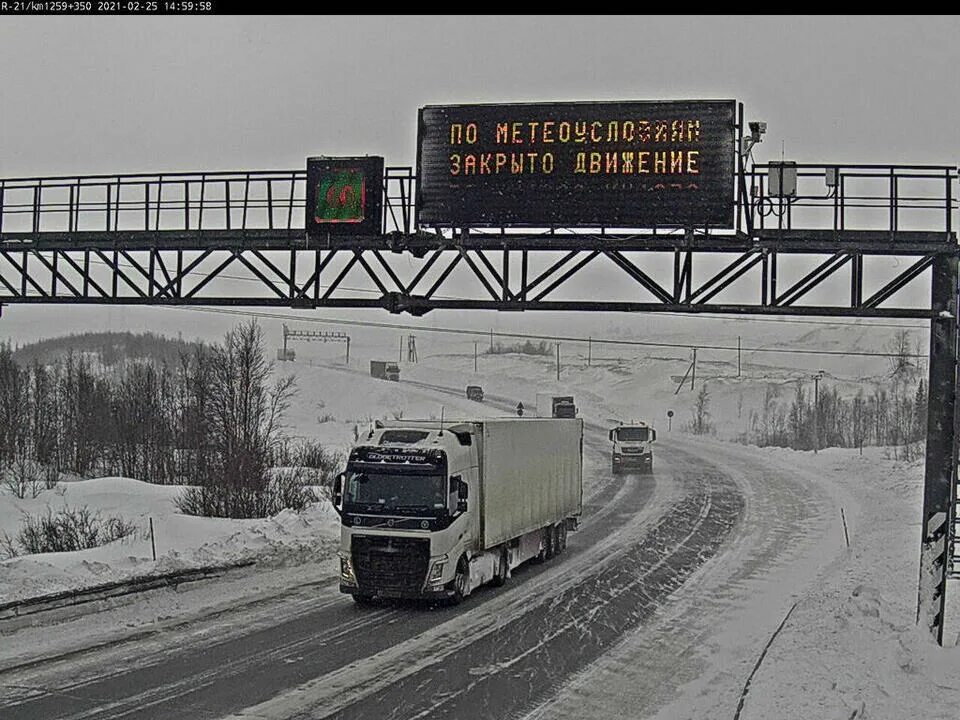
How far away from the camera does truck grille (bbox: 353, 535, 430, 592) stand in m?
18.7

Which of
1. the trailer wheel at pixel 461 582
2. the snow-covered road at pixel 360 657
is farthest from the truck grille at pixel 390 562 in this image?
the trailer wheel at pixel 461 582

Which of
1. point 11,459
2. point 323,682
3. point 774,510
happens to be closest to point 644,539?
point 774,510

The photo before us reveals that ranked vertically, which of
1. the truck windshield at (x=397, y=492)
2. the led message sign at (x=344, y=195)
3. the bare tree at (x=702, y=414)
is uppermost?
the led message sign at (x=344, y=195)

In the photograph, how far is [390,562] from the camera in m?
18.8

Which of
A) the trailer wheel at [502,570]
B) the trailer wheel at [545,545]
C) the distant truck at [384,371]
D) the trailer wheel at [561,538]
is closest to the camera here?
the trailer wheel at [502,570]

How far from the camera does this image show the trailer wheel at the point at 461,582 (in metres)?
19.3

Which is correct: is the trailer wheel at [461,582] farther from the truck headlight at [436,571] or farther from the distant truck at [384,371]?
the distant truck at [384,371]

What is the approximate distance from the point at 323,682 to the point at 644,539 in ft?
58.9

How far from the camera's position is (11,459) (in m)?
62.5

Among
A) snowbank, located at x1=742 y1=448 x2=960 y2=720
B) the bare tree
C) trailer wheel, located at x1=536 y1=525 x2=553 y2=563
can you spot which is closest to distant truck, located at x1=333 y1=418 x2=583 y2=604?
trailer wheel, located at x1=536 y1=525 x2=553 y2=563

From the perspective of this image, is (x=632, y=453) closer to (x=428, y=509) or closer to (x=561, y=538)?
(x=561, y=538)

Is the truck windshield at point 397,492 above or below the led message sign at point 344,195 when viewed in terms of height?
below

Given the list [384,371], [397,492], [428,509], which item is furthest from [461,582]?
[384,371]

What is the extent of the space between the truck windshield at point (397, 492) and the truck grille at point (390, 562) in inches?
24.3
